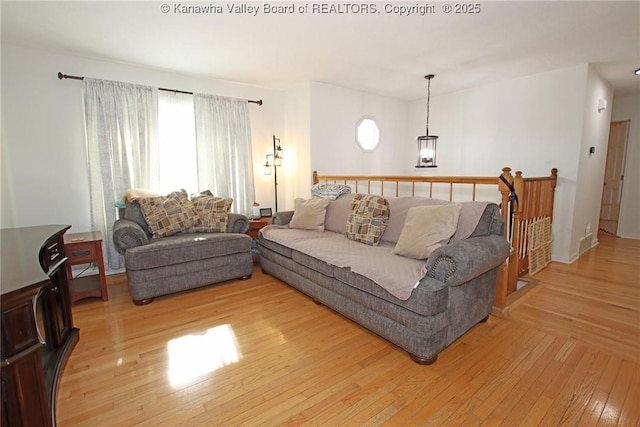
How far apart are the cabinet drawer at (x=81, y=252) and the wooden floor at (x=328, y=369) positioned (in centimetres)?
41

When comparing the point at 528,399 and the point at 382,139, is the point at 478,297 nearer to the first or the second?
the point at 528,399

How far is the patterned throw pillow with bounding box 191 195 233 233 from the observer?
3.40m

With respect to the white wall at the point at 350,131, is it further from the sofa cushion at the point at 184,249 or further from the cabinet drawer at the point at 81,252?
the cabinet drawer at the point at 81,252

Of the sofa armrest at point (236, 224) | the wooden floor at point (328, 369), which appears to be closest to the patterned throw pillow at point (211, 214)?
the sofa armrest at point (236, 224)

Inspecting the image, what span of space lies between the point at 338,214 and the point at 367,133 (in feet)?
7.13

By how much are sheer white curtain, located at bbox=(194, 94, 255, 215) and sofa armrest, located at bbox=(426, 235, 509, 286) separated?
9.88 feet

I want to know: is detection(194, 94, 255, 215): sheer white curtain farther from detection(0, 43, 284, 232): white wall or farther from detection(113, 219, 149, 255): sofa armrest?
detection(113, 219, 149, 255): sofa armrest

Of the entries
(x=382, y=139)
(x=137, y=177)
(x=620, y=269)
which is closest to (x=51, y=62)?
(x=137, y=177)

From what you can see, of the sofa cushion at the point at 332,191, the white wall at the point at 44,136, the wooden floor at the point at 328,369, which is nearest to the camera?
the wooden floor at the point at 328,369

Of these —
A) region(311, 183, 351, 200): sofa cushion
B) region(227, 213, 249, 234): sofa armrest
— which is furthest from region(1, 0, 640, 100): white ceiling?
region(227, 213, 249, 234): sofa armrest

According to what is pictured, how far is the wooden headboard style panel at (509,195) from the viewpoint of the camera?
254 centimetres

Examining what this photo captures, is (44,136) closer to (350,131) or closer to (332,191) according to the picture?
(332,191)

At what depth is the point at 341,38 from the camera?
284 cm

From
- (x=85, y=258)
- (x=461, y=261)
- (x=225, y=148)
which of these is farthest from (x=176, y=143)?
(x=461, y=261)
